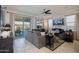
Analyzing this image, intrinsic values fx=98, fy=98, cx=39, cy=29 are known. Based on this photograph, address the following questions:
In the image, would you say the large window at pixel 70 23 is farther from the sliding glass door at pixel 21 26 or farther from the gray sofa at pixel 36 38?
the sliding glass door at pixel 21 26

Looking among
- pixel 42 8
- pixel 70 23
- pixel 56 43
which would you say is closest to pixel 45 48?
pixel 56 43

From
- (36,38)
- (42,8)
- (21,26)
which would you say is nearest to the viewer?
(42,8)

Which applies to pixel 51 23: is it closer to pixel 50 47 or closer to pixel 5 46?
pixel 50 47

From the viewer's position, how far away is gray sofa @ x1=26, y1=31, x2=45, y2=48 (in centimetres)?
304

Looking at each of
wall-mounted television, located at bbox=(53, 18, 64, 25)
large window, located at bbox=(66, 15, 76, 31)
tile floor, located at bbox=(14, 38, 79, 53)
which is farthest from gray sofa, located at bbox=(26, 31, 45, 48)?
large window, located at bbox=(66, 15, 76, 31)

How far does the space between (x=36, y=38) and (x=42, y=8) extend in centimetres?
99

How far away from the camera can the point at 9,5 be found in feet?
9.26

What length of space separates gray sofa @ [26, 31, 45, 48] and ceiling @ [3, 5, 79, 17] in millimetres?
615

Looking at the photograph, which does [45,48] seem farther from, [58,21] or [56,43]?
[58,21]

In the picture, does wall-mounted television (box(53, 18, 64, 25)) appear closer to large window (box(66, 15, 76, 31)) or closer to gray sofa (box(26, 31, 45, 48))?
large window (box(66, 15, 76, 31))

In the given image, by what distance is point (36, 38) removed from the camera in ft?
10.6
